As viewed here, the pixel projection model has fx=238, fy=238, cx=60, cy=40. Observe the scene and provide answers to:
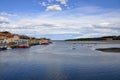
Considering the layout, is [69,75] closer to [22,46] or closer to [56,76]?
[56,76]

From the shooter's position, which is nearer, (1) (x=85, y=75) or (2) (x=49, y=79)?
(2) (x=49, y=79)

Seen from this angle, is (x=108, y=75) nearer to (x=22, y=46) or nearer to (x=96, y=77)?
(x=96, y=77)

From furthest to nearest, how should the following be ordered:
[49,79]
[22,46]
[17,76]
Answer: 1. [22,46]
2. [17,76]
3. [49,79]

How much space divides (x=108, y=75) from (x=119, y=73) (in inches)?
88.4

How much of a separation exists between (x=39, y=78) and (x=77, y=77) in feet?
14.9

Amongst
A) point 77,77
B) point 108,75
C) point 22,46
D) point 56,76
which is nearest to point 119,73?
point 108,75

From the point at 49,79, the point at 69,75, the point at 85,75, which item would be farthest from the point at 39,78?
the point at 85,75

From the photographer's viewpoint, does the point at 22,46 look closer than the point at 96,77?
No

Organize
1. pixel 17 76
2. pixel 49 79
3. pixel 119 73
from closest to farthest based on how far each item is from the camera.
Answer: pixel 49 79
pixel 17 76
pixel 119 73

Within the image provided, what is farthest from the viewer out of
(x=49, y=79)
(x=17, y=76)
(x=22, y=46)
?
(x=22, y=46)

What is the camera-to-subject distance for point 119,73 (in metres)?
31.4

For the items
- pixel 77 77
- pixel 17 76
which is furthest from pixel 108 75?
pixel 17 76

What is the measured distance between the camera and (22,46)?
108312 mm

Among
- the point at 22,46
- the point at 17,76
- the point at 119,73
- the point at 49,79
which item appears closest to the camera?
the point at 49,79
